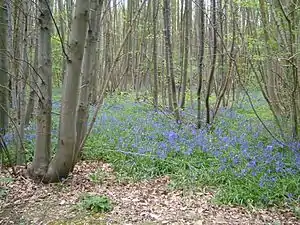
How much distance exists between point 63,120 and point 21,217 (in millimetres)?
1355

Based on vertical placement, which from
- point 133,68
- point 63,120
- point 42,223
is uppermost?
point 133,68

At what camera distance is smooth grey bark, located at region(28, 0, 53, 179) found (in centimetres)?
472

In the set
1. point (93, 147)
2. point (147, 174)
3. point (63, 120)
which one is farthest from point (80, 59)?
point (93, 147)

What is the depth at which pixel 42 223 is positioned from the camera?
3768 mm

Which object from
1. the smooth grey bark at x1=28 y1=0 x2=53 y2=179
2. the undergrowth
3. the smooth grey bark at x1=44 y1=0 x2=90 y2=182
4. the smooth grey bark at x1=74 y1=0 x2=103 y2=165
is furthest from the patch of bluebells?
the smooth grey bark at x1=28 y1=0 x2=53 y2=179

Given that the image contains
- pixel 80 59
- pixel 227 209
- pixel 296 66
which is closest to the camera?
pixel 227 209

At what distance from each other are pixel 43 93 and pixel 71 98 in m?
0.49

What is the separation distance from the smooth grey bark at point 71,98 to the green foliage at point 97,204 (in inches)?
31.8

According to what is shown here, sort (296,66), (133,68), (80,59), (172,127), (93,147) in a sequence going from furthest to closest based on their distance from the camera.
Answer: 1. (133,68)
2. (172,127)
3. (93,147)
4. (296,66)
5. (80,59)

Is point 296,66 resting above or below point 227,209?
above

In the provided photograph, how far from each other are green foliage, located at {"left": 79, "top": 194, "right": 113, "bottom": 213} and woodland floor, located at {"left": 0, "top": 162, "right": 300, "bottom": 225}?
0.29ft

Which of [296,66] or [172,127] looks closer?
[296,66]

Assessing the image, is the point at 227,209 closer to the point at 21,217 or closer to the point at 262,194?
the point at 262,194

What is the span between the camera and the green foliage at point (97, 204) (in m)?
4.04
